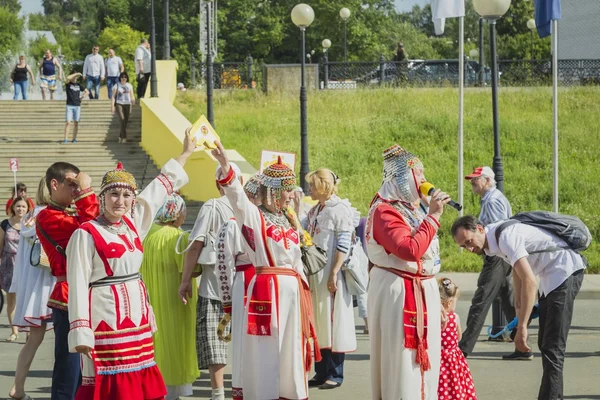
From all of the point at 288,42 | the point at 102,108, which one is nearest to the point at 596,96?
the point at 102,108

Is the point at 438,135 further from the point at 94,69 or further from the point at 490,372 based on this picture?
the point at 490,372

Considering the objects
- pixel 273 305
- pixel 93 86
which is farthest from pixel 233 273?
pixel 93 86

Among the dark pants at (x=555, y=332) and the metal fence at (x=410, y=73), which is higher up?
the metal fence at (x=410, y=73)

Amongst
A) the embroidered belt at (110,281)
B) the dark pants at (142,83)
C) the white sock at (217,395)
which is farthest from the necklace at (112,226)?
the dark pants at (142,83)

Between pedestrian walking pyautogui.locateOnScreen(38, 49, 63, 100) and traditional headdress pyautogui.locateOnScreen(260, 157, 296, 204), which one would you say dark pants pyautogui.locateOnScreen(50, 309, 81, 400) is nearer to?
traditional headdress pyautogui.locateOnScreen(260, 157, 296, 204)

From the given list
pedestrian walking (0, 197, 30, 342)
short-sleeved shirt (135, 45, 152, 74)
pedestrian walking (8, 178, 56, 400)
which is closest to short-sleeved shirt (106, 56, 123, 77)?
short-sleeved shirt (135, 45, 152, 74)

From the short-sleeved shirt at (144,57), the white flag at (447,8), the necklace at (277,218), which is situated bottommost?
the necklace at (277,218)

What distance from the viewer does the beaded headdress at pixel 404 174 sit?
6.92 meters

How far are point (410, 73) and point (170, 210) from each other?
2631 centimetres

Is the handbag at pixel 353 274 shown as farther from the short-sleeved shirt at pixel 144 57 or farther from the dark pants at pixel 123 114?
the short-sleeved shirt at pixel 144 57

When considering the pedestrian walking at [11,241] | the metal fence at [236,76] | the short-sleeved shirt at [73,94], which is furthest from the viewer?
the metal fence at [236,76]

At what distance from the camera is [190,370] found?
8531 mm

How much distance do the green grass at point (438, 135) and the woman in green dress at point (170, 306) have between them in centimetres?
1031

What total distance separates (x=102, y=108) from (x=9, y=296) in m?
15.4
